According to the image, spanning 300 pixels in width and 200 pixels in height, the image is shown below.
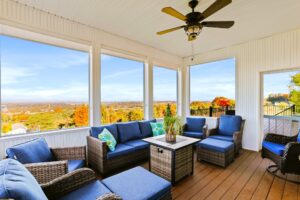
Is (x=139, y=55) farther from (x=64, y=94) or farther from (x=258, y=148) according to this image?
(x=258, y=148)

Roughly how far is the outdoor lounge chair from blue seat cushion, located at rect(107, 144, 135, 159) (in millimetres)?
2601

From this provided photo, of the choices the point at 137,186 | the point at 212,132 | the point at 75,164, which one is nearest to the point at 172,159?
the point at 137,186

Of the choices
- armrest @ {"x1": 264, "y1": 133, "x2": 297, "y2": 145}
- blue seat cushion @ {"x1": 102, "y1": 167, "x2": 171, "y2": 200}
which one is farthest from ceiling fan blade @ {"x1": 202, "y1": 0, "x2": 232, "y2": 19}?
armrest @ {"x1": 264, "y1": 133, "x2": 297, "y2": 145}

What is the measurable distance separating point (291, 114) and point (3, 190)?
5.23 meters

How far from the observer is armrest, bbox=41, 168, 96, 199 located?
1390 mm

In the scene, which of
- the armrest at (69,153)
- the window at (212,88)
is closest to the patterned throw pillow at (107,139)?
the armrest at (69,153)

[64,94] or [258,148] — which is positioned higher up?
[64,94]

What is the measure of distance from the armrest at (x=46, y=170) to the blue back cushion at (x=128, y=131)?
159 cm

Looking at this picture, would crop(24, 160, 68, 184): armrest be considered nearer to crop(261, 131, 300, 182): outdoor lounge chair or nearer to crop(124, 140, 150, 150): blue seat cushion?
crop(124, 140, 150, 150): blue seat cushion

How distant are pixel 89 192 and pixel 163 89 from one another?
4.02 metres

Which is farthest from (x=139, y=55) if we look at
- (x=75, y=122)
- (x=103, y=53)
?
(x=75, y=122)

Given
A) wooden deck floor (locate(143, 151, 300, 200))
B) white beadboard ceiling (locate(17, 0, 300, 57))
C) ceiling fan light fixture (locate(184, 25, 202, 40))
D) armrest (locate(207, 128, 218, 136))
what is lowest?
wooden deck floor (locate(143, 151, 300, 200))

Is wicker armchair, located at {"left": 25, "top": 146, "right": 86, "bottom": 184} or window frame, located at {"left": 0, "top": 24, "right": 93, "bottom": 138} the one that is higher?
window frame, located at {"left": 0, "top": 24, "right": 93, "bottom": 138}

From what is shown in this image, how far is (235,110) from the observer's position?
4383 mm
